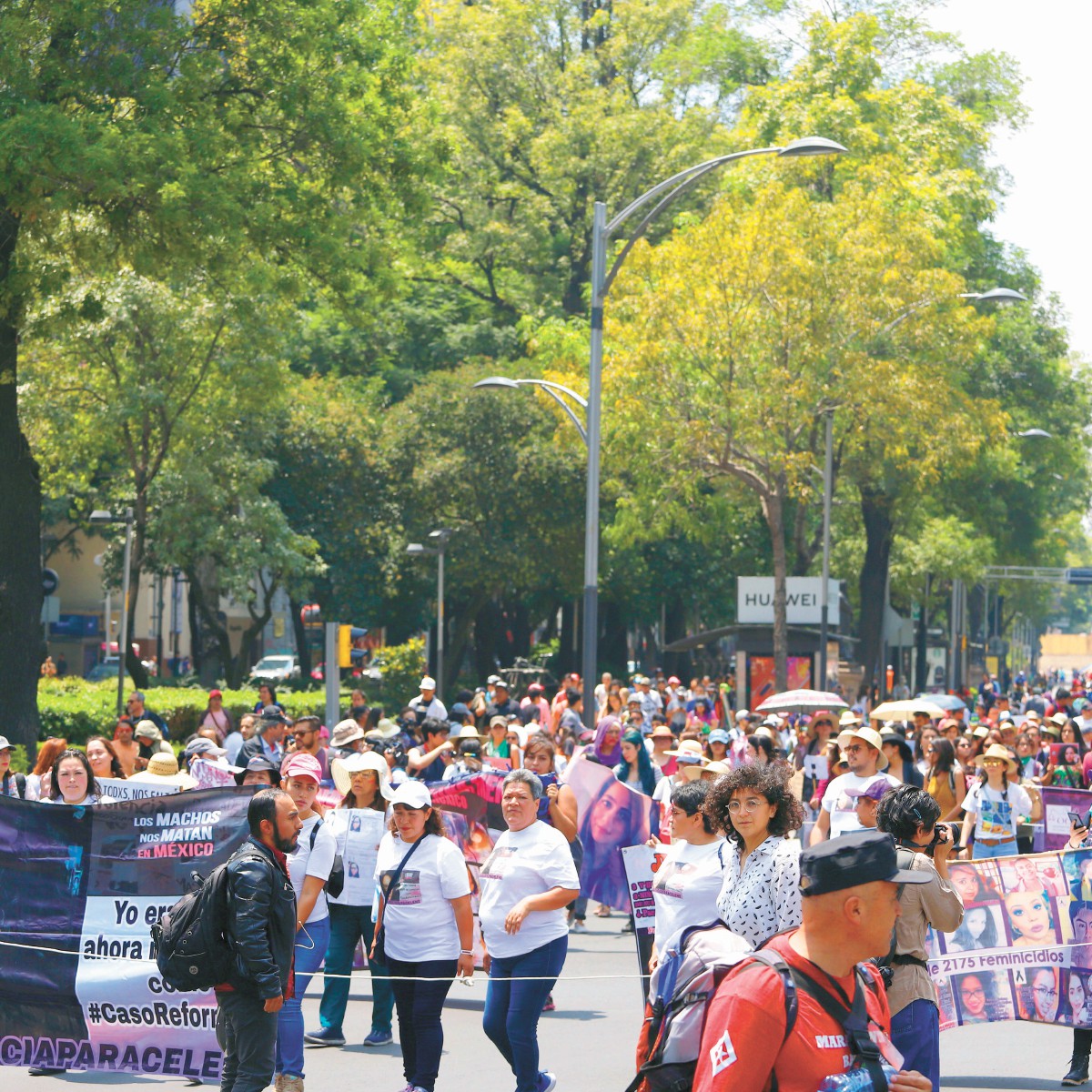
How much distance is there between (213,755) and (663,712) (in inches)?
545

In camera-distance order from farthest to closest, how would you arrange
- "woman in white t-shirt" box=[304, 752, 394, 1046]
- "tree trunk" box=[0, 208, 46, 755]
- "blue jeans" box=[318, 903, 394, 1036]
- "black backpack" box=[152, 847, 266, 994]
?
"tree trunk" box=[0, 208, 46, 755]
"blue jeans" box=[318, 903, 394, 1036]
"woman in white t-shirt" box=[304, 752, 394, 1046]
"black backpack" box=[152, 847, 266, 994]

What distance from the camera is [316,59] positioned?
66.0ft

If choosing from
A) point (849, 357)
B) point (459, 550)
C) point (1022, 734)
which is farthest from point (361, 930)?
point (459, 550)

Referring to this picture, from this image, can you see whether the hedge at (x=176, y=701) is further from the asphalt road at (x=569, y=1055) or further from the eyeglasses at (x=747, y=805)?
the eyeglasses at (x=747, y=805)

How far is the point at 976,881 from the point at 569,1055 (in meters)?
2.44

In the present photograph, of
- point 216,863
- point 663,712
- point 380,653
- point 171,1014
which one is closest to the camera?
point 171,1014

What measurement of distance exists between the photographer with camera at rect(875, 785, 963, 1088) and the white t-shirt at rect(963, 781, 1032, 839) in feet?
19.1

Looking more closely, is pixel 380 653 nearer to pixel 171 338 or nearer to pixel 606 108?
pixel 171 338

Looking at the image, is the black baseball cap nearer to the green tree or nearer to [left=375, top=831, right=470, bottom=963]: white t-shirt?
[left=375, top=831, right=470, bottom=963]: white t-shirt

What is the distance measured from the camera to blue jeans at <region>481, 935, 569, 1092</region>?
25.3ft

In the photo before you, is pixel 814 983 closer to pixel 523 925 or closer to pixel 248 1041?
pixel 248 1041

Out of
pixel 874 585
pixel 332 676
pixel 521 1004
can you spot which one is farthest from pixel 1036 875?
pixel 874 585

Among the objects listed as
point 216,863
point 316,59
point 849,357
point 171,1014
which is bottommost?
point 171,1014

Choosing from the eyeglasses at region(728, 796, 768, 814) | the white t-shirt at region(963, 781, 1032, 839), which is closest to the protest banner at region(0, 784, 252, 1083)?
the eyeglasses at region(728, 796, 768, 814)
